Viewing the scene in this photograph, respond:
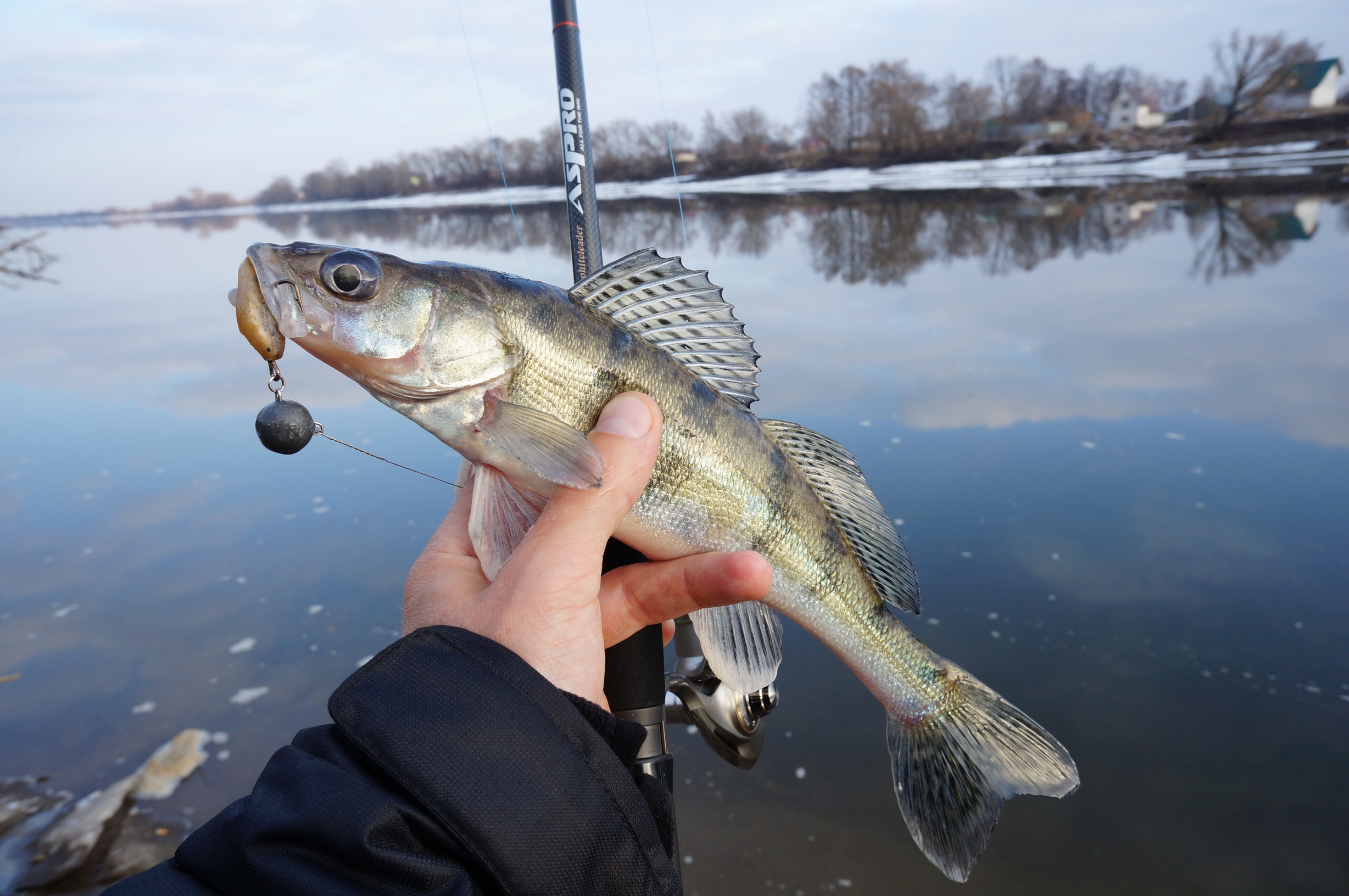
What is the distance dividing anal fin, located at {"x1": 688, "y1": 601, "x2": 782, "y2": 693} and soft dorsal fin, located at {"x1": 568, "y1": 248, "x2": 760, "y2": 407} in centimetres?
58

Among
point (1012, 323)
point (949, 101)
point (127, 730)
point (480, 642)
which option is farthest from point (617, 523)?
point (949, 101)

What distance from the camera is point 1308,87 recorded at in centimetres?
5341

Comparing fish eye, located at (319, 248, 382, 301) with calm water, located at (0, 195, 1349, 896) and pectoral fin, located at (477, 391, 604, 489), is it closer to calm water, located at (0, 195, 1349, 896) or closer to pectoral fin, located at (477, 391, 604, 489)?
pectoral fin, located at (477, 391, 604, 489)

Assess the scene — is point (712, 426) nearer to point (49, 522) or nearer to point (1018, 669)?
point (1018, 669)

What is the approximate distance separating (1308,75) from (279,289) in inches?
2965

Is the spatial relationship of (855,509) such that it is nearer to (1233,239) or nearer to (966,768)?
(966,768)

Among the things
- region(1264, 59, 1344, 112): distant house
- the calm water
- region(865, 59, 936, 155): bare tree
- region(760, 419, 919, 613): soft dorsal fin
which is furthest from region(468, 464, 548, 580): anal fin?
region(1264, 59, 1344, 112): distant house

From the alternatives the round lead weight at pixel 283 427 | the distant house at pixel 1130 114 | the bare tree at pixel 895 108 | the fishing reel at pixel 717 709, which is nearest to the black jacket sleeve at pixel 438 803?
the round lead weight at pixel 283 427

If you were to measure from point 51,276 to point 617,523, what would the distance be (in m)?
31.1

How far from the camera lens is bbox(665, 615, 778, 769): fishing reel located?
2309 millimetres

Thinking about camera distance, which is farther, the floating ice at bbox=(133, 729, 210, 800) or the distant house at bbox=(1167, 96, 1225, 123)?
the distant house at bbox=(1167, 96, 1225, 123)

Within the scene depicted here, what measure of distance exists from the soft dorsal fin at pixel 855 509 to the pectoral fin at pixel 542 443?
0.56 meters

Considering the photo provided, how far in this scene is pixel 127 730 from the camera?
3770 millimetres

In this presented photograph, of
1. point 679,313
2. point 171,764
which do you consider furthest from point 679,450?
point 171,764
